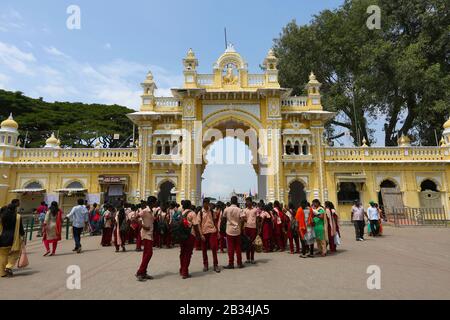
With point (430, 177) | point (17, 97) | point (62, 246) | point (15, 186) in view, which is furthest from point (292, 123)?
point (17, 97)

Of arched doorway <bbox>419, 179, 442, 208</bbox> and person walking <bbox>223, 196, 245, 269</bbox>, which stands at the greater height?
arched doorway <bbox>419, 179, 442, 208</bbox>

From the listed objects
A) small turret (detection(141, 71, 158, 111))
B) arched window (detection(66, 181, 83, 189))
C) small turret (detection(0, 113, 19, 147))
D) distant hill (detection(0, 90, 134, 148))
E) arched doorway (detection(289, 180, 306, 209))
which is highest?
distant hill (detection(0, 90, 134, 148))

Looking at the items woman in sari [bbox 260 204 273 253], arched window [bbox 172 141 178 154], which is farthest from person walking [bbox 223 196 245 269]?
arched window [bbox 172 141 178 154]

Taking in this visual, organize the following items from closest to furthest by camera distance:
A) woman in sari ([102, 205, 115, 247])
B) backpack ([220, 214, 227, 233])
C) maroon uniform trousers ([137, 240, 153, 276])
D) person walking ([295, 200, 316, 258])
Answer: maroon uniform trousers ([137, 240, 153, 276]) < person walking ([295, 200, 316, 258]) < backpack ([220, 214, 227, 233]) < woman in sari ([102, 205, 115, 247])

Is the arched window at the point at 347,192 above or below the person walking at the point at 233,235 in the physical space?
above

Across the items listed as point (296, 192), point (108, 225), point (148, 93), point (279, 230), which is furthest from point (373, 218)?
point (148, 93)

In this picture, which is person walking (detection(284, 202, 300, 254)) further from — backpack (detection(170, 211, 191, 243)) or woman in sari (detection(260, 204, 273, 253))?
backpack (detection(170, 211, 191, 243))

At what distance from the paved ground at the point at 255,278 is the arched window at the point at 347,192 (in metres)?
11.5

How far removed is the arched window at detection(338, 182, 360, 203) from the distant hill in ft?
80.1

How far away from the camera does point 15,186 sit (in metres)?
20.5

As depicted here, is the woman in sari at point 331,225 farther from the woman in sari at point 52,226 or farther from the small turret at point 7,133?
the small turret at point 7,133

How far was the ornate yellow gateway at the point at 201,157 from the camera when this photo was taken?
20109 mm

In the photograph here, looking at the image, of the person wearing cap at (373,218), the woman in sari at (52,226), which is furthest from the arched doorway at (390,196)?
the woman in sari at (52,226)

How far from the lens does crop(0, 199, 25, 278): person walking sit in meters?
6.73
